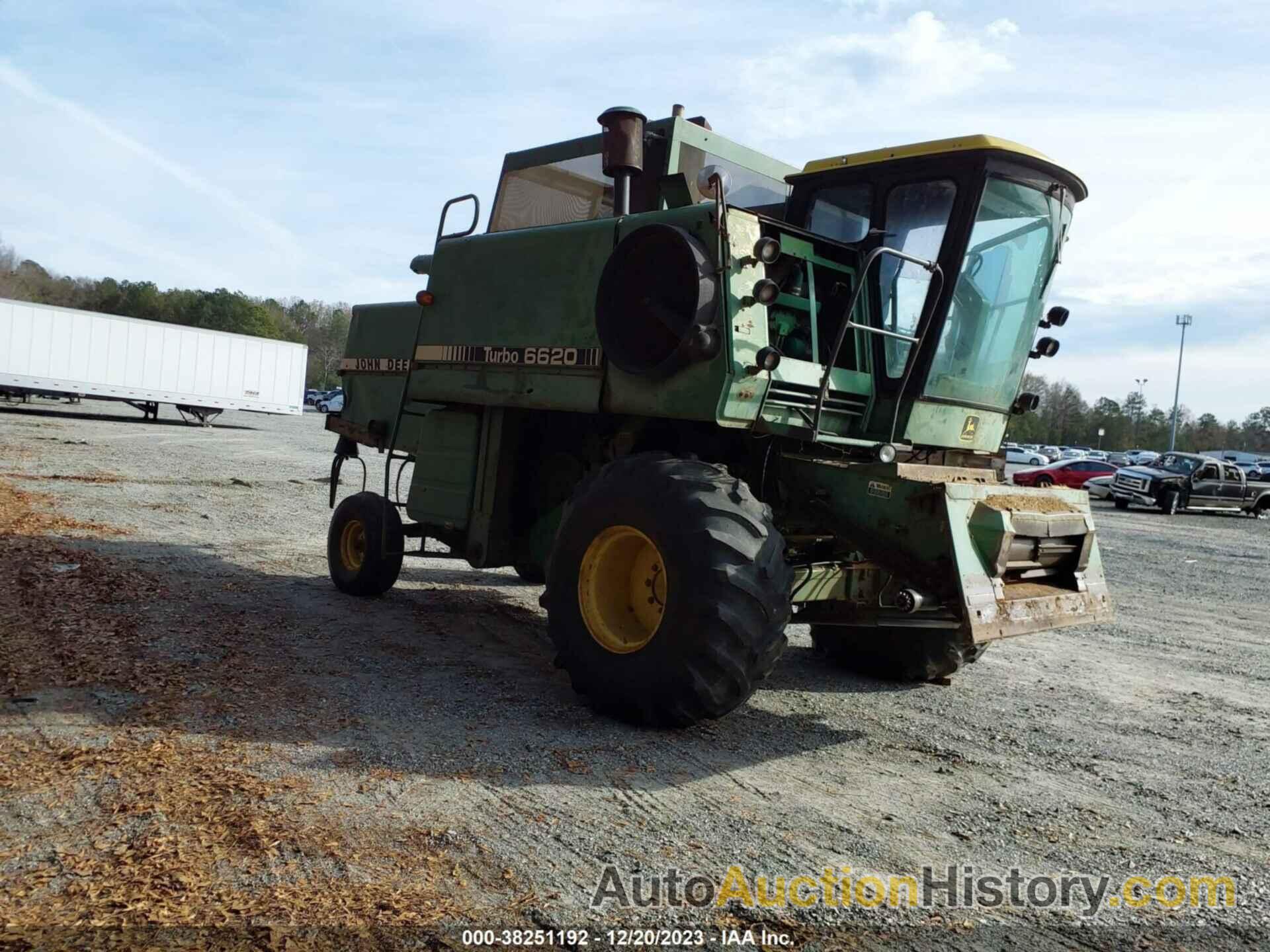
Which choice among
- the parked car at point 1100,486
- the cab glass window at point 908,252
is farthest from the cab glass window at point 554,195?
the parked car at point 1100,486

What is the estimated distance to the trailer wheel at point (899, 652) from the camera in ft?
21.5

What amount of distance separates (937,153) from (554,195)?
298 cm

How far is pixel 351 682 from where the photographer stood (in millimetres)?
5707

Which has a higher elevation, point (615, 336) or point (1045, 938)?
point (615, 336)

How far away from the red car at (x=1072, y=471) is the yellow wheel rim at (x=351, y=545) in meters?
24.5

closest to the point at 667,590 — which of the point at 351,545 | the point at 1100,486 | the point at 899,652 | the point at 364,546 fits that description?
the point at 899,652

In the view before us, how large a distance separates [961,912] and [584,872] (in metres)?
1.31

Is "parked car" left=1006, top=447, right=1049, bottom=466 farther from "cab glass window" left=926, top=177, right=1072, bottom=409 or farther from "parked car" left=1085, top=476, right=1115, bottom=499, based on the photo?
"cab glass window" left=926, top=177, right=1072, bottom=409

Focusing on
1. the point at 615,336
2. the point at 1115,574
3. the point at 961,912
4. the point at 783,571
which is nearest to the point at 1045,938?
the point at 961,912

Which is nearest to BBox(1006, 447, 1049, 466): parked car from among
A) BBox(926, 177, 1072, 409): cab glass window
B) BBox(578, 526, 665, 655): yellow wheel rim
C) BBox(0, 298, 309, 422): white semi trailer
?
BBox(0, 298, 309, 422): white semi trailer

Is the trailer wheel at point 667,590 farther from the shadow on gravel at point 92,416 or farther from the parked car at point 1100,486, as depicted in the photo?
the shadow on gravel at point 92,416

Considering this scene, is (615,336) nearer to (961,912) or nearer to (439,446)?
(439,446)

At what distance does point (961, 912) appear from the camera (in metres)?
3.39

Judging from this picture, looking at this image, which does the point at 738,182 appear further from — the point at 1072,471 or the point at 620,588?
the point at 1072,471
